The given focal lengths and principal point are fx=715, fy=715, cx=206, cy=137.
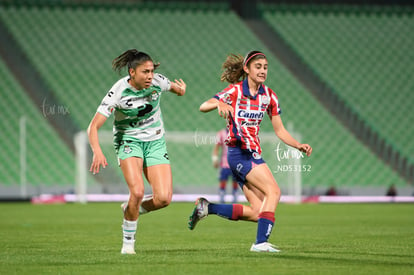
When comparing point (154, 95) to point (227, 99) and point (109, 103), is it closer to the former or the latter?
point (109, 103)

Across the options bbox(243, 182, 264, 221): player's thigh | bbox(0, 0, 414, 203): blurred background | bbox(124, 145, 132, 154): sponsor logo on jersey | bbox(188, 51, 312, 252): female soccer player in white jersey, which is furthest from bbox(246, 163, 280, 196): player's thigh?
bbox(0, 0, 414, 203): blurred background

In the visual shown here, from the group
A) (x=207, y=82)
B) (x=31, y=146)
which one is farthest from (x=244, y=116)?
(x=207, y=82)

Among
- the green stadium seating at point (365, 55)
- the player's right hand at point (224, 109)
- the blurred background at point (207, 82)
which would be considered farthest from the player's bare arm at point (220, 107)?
the green stadium seating at point (365, 55)

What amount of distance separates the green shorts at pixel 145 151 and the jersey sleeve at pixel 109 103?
439mm

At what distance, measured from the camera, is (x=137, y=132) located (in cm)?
754

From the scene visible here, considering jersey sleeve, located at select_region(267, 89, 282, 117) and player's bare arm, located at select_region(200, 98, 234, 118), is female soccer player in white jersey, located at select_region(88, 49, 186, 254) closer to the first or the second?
player's bare arm, located at select_region(200, 98, 234, 118)

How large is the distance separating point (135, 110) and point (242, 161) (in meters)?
1.25

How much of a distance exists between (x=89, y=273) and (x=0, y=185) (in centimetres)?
1587

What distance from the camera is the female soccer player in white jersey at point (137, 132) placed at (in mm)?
7266

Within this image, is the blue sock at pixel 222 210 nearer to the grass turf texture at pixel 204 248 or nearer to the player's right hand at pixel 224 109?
the grass turf texture at pixel 204 248

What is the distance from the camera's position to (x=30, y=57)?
23703mm

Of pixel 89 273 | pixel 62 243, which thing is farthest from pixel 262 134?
pixel 89 273

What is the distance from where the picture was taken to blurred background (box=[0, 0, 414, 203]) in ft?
71.4

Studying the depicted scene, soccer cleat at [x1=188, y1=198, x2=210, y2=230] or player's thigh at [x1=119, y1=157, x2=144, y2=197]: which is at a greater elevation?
player's thigh at [x1=119, y1=157, x2=144, y2=197]
